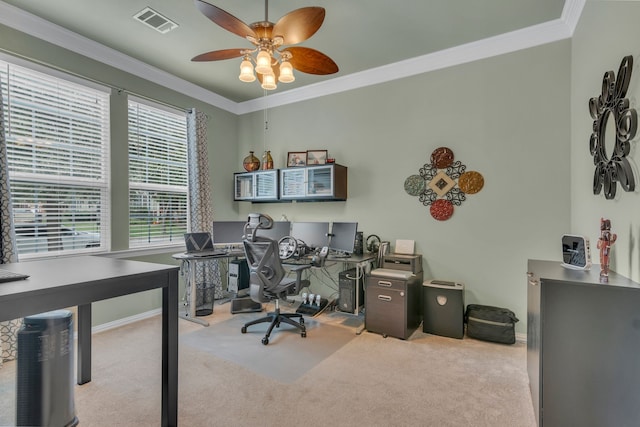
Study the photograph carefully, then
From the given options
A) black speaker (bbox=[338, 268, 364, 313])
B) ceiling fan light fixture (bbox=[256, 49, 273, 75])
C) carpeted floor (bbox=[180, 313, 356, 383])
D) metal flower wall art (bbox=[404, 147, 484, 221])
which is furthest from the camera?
black speaker (bbox=[338, 268, 364, 313])

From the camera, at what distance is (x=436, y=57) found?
341 cm

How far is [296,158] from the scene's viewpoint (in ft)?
14.4

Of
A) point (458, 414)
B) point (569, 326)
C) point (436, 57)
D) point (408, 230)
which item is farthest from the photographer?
point (408, 230)

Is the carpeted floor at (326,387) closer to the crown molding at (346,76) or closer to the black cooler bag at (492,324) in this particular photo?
the black cooler bag at (492,324)

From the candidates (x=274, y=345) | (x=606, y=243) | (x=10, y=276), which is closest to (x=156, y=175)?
(x=274, y=345)

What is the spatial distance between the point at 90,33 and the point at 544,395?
453cm

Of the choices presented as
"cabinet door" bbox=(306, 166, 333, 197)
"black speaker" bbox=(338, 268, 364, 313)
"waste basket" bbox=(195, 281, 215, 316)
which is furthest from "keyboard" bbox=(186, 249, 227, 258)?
"black speaker" bbox=(338, 268, 364, 313)

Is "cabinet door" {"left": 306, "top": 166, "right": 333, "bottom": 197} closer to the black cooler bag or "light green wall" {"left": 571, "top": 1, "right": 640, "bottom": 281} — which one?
the black cooler bag

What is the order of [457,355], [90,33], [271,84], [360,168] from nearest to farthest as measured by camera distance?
[271,84] < [457,355] < [90,33] < [360,168]

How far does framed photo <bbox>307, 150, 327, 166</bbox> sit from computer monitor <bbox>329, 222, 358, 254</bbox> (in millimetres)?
921

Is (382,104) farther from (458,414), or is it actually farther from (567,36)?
(458,414)

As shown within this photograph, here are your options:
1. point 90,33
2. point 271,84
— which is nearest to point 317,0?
point 271,84

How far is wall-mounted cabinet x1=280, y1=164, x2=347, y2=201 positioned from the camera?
3.84m

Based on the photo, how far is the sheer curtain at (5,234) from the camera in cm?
255
